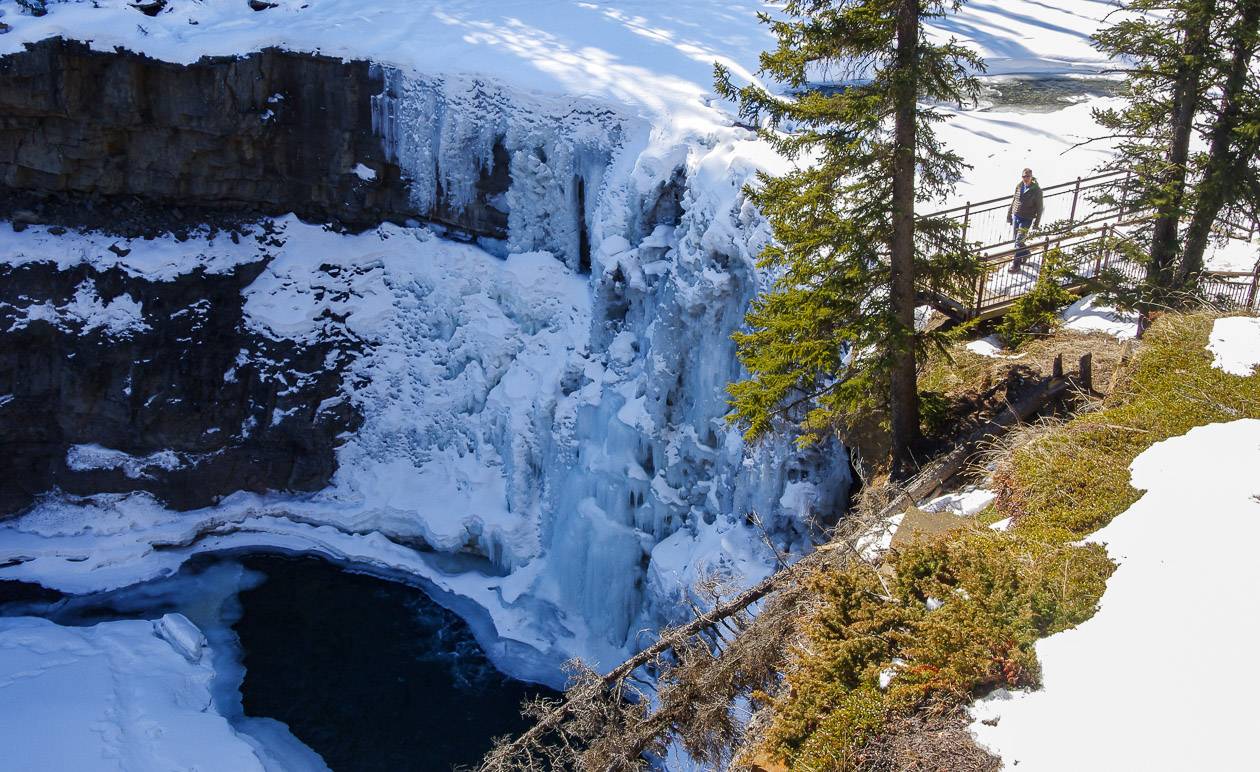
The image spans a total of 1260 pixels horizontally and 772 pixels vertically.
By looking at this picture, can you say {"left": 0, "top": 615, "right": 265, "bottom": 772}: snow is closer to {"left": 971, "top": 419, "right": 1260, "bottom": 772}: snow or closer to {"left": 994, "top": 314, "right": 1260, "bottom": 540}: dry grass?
{"left": 994, "top": 314, "right": 1260, "bottom": 540}: dry grass

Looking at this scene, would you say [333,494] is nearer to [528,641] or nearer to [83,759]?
[528,641]

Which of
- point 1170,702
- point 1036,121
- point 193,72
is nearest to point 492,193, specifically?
point 193,72

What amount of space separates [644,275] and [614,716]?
9723mm

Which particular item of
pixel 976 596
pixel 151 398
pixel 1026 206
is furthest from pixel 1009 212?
pixel 151 398

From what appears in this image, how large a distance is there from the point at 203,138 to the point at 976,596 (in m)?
20.5

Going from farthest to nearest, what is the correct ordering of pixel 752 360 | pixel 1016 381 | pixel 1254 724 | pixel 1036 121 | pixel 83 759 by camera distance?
pixel 1036 121 → pixel 83 759 → pixel 1016 381 → pixel 752 360 → pixel 1254 724

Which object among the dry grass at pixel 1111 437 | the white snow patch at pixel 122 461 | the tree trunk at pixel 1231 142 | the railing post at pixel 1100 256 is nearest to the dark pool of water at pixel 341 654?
the white snow patch at pixel 122 461

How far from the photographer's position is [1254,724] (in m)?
6.00

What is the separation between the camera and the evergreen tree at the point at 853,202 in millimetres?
10125

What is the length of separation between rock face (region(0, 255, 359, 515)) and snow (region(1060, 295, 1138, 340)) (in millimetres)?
15289

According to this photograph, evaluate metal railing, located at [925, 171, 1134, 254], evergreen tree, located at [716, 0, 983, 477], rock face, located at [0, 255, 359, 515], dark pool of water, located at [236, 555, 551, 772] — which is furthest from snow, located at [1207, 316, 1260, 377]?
rock face, located at [0, 255, 359, 515]

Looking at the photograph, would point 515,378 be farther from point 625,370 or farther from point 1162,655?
point 1162,655

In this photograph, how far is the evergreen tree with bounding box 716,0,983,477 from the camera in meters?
10.1

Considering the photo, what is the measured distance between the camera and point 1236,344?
34.3 feet
